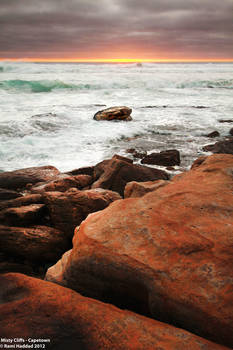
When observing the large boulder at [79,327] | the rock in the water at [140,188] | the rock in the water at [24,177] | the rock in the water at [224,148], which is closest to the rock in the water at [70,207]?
the rock in the water at [140,188]

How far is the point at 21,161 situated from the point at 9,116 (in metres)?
7.89

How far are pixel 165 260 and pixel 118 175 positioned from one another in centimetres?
394

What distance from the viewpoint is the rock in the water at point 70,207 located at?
4.14 meters

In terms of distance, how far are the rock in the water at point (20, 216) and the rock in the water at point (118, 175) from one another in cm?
182

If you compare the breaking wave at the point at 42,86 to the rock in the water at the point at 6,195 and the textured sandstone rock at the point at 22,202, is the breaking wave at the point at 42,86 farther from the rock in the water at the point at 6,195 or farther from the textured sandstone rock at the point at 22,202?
the textured sandstone rock at the point at 22,202

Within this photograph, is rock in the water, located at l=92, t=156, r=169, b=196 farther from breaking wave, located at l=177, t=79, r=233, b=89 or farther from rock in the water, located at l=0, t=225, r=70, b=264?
breaking wave, located at l=177, t=79, r=233, b=89

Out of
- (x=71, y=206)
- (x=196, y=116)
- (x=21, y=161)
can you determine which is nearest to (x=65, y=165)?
(x=21, y=161)

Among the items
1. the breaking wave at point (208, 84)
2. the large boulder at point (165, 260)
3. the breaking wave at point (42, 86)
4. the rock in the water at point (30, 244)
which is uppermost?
the breaking wave at point (208, 84)

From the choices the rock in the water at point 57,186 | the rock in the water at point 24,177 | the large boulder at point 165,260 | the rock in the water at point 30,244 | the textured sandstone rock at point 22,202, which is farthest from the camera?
the rock in the water at point 24,177

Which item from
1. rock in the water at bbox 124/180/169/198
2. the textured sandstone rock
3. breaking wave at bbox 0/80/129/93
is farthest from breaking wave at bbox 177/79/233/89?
rock in the water at bbox 124/180/169/198

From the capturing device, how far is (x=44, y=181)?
6.48 m

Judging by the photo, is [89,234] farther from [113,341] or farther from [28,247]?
[28,247]

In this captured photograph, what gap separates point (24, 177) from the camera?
21.5 feet

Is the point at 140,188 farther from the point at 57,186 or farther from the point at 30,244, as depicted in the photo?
the point at 57,186
